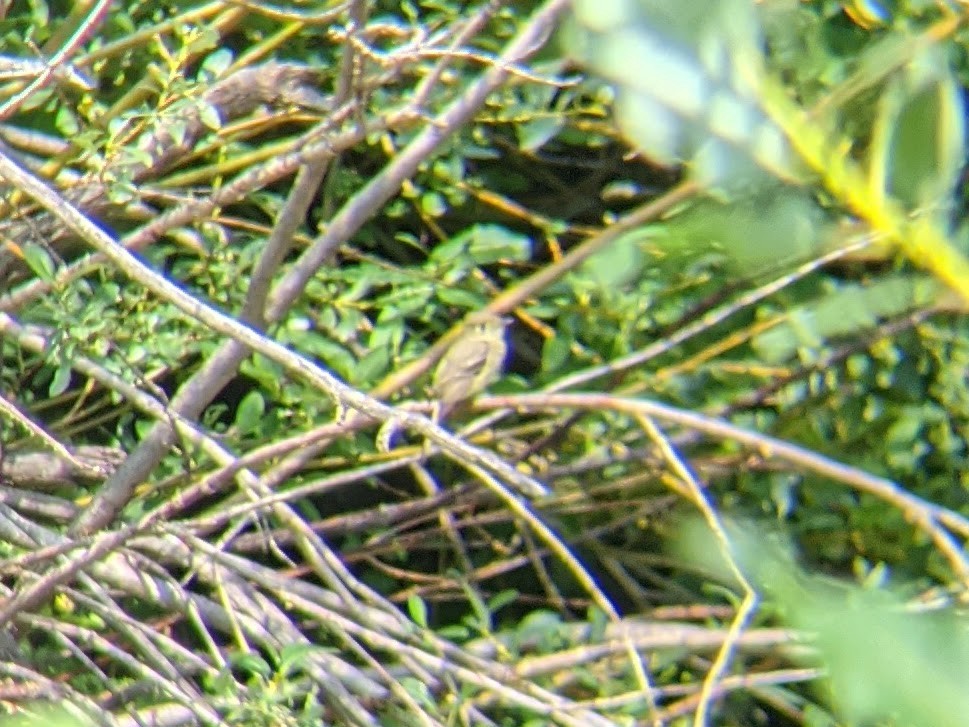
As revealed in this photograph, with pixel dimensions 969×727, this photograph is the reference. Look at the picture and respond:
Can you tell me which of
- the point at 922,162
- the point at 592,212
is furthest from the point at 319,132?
the point at 922,162

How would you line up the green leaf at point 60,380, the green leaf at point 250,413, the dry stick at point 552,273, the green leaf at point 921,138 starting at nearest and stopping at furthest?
the green leaf at point 921,138
the dry stick at point 552,273
the green leaf at point 60,380
the green leaf at point 250,413

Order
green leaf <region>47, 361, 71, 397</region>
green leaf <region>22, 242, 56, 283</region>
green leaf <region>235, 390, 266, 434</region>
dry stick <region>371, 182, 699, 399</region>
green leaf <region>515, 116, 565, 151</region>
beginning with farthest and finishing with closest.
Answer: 1. green leaf <region>515, 116, 565, 151</region>
2. green leaf <region>235, 390, 266, 434</region>
3. green leaf <region>47, 361, 71, 397</region>
4. green leaf <region>22, 242, 56, 283</region>
5. dry stick <region>371, 182, 699, 399</region>

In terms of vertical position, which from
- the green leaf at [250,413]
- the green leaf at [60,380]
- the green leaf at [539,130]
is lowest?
the green leaf at [250,413]

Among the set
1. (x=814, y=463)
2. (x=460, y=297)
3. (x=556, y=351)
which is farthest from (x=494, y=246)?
(x=814, y=463)

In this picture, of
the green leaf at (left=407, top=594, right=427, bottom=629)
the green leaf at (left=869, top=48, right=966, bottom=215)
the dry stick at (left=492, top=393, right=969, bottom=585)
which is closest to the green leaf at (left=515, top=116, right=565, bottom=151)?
the dry stick at (left=492, top=393, right=969, bottom=585)

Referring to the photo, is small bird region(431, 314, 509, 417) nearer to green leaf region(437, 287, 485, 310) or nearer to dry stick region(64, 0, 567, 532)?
green leaf region(437, 287, 485, 310)

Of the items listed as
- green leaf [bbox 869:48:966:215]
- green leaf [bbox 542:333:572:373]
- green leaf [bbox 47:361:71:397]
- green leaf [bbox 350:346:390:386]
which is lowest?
green leaf [bbox 542:333:572:373]

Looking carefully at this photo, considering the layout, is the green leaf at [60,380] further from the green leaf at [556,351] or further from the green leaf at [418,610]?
the green leaf at [556,351]

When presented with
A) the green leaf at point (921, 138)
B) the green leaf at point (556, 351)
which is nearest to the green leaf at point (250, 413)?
the green leaf at point (556, 351)
